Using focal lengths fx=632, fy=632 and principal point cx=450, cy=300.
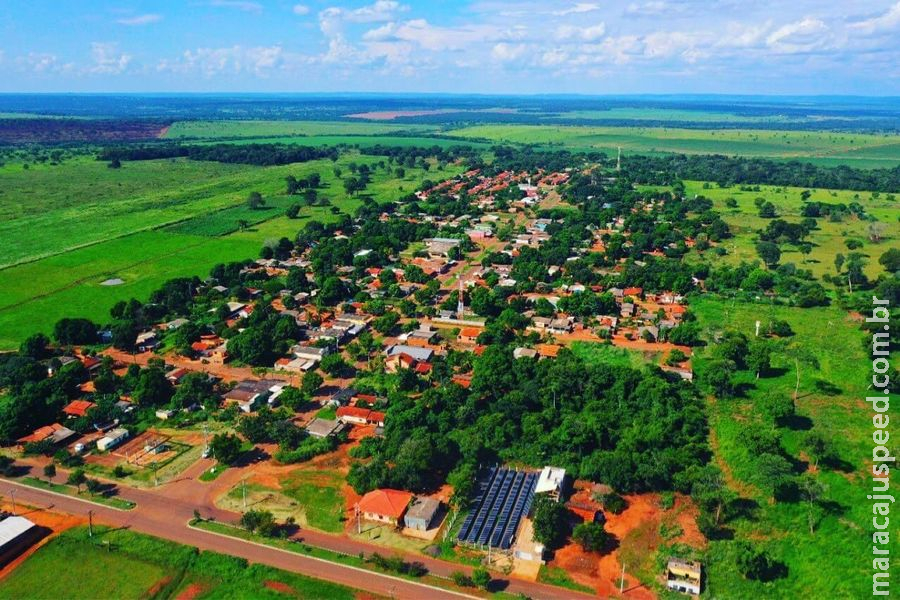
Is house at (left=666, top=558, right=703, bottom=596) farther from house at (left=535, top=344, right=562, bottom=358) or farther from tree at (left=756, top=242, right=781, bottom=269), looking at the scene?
tree at (left=756, top=242, right=781, bottom=269)

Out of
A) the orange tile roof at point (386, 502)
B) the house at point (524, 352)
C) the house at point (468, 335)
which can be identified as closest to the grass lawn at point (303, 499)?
the orange tile roof at point (386, 502)

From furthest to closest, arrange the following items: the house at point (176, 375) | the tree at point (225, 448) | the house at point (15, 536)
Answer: the house at point (176, 375)
the tree at point (225, 448)
the house at point (15, 536)

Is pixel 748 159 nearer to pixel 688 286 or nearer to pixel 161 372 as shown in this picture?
pixel 688 286

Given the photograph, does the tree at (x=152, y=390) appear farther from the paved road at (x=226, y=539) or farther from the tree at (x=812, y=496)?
the tree at (x=812, y=496)

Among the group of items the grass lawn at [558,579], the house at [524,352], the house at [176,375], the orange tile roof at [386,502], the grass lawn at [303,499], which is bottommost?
the grass lawn at [558,579]

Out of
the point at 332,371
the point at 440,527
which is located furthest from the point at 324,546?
the point at 332,371

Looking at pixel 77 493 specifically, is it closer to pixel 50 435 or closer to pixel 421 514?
pixel 50 435
